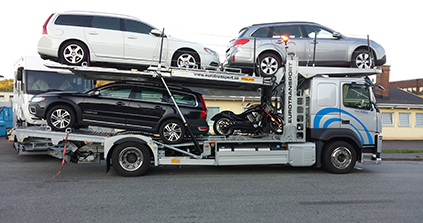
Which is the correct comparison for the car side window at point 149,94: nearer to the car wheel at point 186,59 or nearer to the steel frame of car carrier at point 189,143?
the steel frame of car carrier at point 189,143

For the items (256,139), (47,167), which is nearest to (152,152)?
(256,139)

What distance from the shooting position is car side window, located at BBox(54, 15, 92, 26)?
763 centimetres

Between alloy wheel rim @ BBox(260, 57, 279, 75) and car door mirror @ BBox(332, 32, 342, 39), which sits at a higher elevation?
car door mirror @ BBox(332, 32, 342, 39)

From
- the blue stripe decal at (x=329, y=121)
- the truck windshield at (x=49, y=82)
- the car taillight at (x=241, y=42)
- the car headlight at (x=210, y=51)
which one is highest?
the car taillight at (x=241, y=42)

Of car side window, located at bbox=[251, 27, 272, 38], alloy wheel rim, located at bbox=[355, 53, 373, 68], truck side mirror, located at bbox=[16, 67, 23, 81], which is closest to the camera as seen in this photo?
alloy wheel rim, located at bbox=[355, 53, 373, 68]

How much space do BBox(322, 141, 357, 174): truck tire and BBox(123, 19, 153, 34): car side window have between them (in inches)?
226

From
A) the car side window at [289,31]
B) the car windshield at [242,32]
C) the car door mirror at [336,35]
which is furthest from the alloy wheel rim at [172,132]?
the car door mirror at [336,35]

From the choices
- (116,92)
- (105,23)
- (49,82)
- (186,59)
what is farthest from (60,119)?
(186,59)

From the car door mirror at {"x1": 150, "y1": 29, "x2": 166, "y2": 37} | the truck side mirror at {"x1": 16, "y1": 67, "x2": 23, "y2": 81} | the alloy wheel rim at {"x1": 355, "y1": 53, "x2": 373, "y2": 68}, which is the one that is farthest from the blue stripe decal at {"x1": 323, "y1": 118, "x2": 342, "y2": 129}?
the truck side mirror at {"x1": 16, "y1": 67, "x2": 23, "y2": 81}

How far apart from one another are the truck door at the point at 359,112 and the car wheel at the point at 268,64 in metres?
1.87

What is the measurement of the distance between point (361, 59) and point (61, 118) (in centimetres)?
824

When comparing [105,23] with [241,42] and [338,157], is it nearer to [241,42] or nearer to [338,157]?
[241,42]

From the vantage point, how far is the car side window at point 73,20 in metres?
7.63

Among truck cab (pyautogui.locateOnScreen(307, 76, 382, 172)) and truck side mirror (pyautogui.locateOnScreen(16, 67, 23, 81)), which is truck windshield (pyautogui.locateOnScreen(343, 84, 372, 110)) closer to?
truck cab (pyautogui.locateOnScreen(307, 76, 382, 172))
